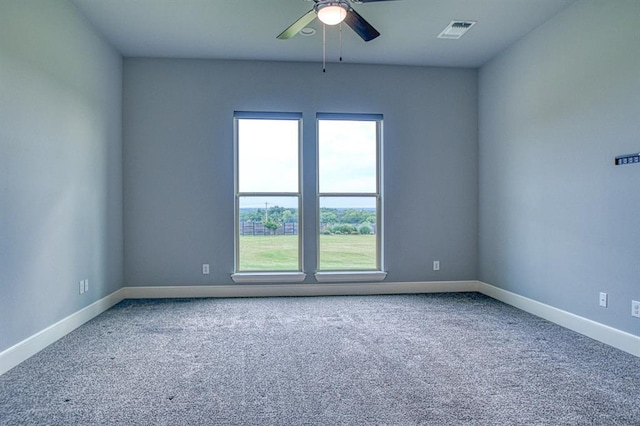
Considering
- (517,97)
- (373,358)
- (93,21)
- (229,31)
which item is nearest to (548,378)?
(373,358)

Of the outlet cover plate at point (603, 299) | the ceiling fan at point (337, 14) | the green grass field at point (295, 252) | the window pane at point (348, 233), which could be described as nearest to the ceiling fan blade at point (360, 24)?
the ceiling fan at point (337, 14)

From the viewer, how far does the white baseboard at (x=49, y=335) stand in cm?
251

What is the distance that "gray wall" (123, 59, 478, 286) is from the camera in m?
4.50

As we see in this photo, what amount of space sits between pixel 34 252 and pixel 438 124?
456cm

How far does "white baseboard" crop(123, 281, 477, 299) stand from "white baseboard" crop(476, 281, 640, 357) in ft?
2.10

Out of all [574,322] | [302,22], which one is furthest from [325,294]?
[302,22]

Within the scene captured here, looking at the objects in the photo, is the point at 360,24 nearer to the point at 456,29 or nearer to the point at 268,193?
the point at 456,29

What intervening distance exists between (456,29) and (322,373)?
3590mm

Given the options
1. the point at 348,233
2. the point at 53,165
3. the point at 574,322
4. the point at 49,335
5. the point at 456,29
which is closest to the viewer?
the point at 49,335

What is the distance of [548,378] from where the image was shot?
2.36 meters

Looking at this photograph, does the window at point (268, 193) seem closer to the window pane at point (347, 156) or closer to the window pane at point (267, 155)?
the window pane at point (267, 155)

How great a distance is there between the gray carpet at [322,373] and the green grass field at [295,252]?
1.00 metres

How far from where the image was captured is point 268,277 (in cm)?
460

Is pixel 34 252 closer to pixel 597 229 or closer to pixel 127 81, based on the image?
pixel 127 81
